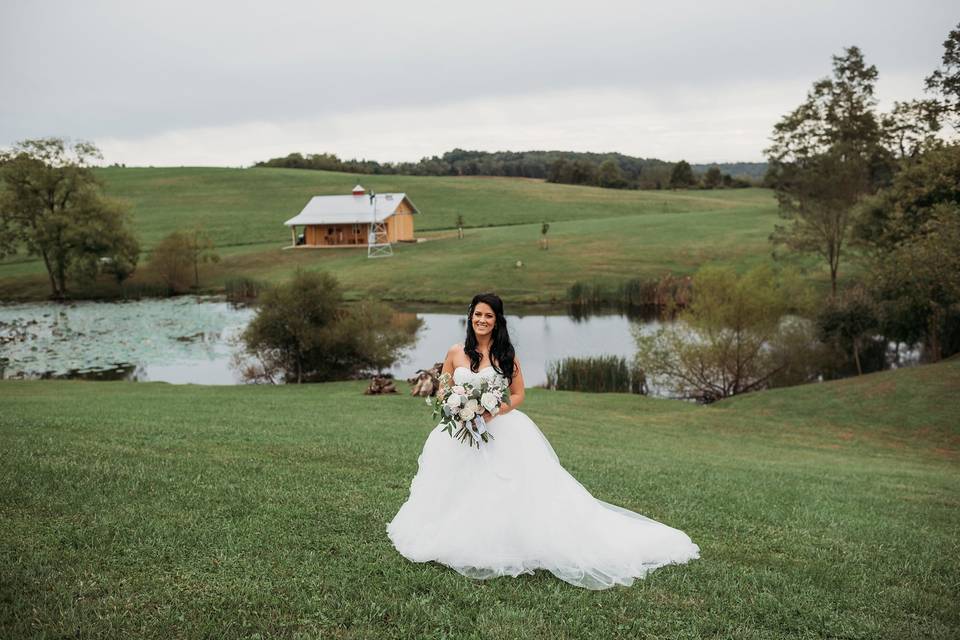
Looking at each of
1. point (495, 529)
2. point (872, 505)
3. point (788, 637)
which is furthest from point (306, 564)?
point (872, 505)

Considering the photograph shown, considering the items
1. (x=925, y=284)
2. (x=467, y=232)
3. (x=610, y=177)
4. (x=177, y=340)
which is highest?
(x=610, y=177)

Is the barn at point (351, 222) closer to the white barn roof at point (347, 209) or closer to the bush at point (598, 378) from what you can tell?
the white barn roof at point (347, 209)

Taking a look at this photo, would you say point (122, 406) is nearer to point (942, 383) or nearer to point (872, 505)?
point (872, 505)

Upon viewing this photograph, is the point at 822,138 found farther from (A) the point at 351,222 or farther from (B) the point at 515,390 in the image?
(B) the point at 515,390

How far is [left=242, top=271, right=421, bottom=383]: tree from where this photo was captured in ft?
120

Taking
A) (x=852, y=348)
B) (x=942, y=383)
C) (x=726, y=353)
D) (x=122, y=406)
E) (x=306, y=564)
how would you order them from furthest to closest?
(x=852, y=348), (x=726, y=353), (x=942, y=383), (x=122, y=406), (x=306, y=564)

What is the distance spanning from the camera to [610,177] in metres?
145

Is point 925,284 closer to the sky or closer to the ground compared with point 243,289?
closer to the sky

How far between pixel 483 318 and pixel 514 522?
214 centimetres

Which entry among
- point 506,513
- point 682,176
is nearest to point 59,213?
point 506,513

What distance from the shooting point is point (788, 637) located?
20.6 feet

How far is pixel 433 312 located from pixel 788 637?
167 ft

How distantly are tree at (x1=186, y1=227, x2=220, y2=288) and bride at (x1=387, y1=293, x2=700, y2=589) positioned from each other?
67.2 metres

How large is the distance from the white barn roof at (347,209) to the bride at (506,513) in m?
73.4
